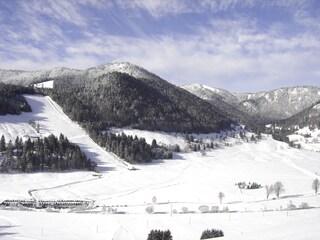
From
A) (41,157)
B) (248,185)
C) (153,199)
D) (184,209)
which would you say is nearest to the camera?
(184,209)

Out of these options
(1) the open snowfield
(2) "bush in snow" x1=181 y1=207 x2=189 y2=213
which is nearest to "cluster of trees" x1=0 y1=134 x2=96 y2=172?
(1) the open snowfield

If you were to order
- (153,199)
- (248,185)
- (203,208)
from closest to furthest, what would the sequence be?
(203,208)
(153,199)
(248,185)

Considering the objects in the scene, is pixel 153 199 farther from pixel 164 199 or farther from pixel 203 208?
pixel 203 208

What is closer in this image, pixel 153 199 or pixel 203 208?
pixel 203 208

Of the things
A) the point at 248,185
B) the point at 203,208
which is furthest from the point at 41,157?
the point at 203,208

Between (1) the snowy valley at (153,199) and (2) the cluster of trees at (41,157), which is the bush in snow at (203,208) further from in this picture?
(2) the cluster of trees at (41,157)

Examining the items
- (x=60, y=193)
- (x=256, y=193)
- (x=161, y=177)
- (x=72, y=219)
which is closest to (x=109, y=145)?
(x=161, y=177)

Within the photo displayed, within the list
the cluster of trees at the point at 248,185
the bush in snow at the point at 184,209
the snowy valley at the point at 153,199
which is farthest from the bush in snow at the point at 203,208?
the cluster of trees at the point at 248,185

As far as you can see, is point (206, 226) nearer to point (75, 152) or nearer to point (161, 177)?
point (161, 177)
